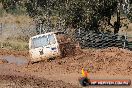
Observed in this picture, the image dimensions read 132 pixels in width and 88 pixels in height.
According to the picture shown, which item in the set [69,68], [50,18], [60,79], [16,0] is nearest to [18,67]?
[69,68]

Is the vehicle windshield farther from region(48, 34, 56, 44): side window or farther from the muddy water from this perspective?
the muddy water

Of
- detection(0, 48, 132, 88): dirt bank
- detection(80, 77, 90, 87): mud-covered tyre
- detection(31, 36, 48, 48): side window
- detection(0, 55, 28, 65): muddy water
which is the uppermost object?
detection(31, 36, 48, 48): side window

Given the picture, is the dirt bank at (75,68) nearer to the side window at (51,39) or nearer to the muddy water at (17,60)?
the side window at (51,39)

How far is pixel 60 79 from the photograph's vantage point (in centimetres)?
1862

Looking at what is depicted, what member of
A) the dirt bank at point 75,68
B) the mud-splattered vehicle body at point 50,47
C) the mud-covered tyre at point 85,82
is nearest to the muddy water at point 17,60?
the mud-splattered vehicle body at point 50,47

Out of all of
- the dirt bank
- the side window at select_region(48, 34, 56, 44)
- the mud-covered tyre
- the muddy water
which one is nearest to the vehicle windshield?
the side window at select_region(48, 34, 56, 44)

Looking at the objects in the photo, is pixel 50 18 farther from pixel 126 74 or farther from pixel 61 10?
pixel 126 74

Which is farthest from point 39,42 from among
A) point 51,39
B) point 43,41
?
point 51,39

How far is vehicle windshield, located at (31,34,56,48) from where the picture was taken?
23531mm

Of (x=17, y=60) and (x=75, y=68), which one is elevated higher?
(x=75, y=68)

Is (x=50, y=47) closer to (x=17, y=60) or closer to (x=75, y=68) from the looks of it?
(x=75, y=68)

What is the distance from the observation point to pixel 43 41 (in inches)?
936

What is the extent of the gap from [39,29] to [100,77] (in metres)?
18.9

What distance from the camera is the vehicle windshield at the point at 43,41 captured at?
77.2 ft
